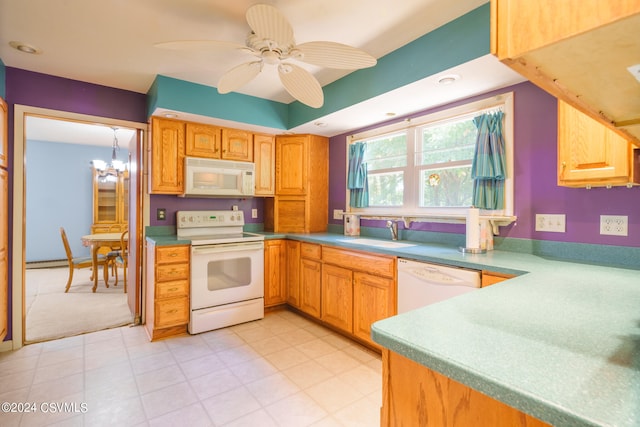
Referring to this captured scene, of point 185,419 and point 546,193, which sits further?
point 546,193

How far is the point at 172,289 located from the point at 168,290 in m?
0.03

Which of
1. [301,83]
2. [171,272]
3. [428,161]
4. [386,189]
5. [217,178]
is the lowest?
[171,272]

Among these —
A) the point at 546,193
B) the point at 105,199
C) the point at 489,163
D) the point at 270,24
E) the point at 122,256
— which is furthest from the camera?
the point at 105,199

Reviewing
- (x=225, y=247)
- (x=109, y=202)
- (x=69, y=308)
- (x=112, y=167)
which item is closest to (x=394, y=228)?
(x=225, y=247)

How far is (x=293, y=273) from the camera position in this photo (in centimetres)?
356

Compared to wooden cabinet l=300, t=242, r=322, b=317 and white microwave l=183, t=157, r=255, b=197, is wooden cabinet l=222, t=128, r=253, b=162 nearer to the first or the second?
white microwave l=183, t=157, r=255, b=197

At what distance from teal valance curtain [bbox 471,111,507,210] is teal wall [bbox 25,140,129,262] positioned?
24.1ft

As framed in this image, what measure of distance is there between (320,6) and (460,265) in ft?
6.00

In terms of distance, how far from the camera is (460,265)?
1.95 meters

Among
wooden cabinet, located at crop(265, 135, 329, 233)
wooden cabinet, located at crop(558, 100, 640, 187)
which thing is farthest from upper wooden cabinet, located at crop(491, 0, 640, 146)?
wooden cabinet, located at crop(265, 135, 329, 233)

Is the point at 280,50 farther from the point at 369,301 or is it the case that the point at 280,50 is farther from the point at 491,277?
the point at 369,301

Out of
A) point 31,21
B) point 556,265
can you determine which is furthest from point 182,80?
point 556,265

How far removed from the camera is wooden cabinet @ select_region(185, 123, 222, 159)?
3.30m

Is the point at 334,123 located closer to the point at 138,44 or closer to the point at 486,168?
the point at 486,168
